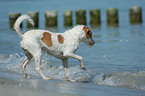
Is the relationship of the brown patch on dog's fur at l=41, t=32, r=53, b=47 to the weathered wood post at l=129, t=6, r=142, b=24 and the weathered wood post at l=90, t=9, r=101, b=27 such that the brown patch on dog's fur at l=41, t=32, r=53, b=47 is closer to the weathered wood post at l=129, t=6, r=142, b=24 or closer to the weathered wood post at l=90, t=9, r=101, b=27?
the weathered wood post at l=90, t=9, r=101, b=27

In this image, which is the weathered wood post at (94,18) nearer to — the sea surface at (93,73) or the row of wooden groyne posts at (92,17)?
the row of wooden groyne posts at (92,17)

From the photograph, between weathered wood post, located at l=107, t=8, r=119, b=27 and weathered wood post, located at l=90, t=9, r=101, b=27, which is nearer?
weathered wood post, located at l=107, t=8, r=119, b=27

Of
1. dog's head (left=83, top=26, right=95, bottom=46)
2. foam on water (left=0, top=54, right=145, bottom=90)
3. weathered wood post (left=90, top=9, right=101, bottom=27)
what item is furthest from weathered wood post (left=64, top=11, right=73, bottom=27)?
dog's head (left=83, top=26, right=95, bottom=46)

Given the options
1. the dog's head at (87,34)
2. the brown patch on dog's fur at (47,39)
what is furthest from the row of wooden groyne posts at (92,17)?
the brown patch on dog's fur at (47,39)

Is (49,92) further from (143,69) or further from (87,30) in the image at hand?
(143,69)

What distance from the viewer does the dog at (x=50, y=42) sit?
266 inches

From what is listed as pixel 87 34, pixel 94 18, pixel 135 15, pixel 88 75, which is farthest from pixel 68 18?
pixel 87 34

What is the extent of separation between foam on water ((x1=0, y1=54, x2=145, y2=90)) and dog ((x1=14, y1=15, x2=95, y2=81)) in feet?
2.87

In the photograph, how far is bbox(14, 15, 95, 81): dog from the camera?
675 centimetres

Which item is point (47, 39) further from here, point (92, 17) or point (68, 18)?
point (92, 17)

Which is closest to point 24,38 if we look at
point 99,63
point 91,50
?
point 99,63

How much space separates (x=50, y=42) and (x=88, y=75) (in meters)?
1.80

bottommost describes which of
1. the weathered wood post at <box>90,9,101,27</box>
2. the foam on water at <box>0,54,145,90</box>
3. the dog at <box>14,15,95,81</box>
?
the foam on water at <box>0,54,145,90</box>

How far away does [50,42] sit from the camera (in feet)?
22.9
